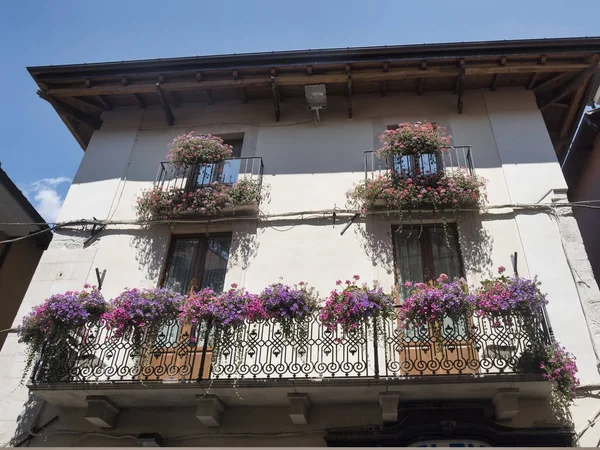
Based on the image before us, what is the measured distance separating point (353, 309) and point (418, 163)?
393cm

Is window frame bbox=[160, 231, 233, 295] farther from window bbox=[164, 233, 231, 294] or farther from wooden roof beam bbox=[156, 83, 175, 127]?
wooden roof beam bbox=[156, 83, 175, 127]

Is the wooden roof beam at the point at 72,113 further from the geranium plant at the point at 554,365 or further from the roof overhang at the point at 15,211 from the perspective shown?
the geranium plant at the point at 554,365

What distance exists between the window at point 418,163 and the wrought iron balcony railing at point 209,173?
9.06ft

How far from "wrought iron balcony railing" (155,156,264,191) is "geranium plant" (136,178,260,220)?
0.35 m

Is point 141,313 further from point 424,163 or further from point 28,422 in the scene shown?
point 424,163

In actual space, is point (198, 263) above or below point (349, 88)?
below

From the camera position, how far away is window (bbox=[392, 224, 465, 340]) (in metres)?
9.70

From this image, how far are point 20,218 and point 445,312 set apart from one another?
1020 centimetres

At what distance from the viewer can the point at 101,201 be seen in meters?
11.4

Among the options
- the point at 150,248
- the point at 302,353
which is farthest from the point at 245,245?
the point at 302,353

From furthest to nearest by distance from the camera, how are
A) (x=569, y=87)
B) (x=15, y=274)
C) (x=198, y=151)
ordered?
(x=15, y=274) < (x=569, y=87) < (x=198, y=151)

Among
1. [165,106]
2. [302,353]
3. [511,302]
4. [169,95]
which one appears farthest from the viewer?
[169,95]

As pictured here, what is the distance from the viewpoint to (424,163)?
428 inches

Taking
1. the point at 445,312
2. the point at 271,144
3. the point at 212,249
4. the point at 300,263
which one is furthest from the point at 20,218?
the point at 445,312
